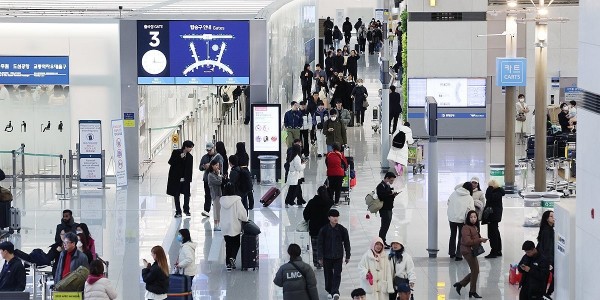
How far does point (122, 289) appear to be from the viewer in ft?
63.4

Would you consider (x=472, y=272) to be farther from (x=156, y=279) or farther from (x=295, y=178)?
(x=295, y=178)

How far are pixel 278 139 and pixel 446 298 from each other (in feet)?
36.8

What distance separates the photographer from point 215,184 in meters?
23.7

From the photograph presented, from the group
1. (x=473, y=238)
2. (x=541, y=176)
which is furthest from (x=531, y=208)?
(x=473, y=238)

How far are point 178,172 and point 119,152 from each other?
433 centimetres

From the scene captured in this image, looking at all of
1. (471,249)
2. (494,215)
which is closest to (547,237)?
(471,249)

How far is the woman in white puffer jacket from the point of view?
15828 mm

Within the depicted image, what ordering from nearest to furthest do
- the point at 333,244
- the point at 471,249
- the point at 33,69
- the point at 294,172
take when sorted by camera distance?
1. the point at 333,244
2. the point at 471,249
3. the point at 294,172
4. the point at 33,69

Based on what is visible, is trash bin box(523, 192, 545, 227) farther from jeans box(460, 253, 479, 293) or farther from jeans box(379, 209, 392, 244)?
jeans box(460, 253, 479, 293)

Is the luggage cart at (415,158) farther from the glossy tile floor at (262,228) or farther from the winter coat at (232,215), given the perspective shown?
the winter coat at (232,215)

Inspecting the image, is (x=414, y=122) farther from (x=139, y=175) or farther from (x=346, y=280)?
(x=346, y=280)

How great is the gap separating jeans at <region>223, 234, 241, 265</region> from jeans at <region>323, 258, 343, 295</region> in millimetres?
2405

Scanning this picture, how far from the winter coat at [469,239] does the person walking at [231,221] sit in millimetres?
3455

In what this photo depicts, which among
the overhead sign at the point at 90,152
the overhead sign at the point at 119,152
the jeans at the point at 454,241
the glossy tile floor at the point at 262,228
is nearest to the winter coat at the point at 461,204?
the jeans at the point at 454,241
